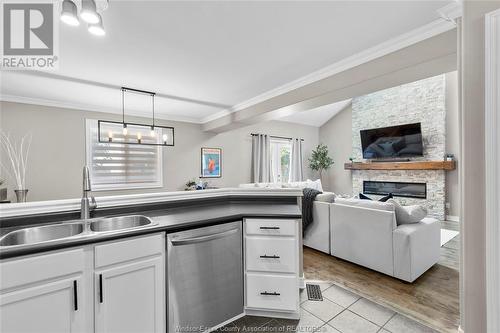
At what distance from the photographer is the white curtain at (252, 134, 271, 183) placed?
6.45 metres

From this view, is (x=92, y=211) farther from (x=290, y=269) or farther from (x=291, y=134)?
(x=291, y=134)

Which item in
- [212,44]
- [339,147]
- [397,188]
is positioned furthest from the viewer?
[339,147]

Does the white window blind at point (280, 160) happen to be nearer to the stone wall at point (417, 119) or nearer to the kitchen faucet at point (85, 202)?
the stone wall at point (417, 119)

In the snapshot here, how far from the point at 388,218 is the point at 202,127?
444 cm

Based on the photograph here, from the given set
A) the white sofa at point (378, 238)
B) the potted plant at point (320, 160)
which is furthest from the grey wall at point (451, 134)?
the white sofa at point (378, 238)

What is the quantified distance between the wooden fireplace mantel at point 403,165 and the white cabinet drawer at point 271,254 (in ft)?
17.7

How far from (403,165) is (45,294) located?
7051 mm

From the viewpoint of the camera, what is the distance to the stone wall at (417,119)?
5.48 metres

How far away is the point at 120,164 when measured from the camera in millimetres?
4719

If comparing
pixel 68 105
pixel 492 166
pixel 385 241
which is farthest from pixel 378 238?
pixel 68 105

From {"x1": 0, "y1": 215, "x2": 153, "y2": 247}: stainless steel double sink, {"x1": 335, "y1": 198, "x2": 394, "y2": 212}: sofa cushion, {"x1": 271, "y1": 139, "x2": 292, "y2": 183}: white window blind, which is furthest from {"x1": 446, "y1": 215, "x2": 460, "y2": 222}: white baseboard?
{"x1": 0, "y1": 215, "x2": 153, "y2": 247}: stainless steel double sink

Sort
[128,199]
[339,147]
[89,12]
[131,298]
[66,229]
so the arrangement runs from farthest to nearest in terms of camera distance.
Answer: [339,147]
[128,199]
[66,229]
[131,298]
[89,12]

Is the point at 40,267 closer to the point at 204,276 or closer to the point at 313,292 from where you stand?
the point at 204,276

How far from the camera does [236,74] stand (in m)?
3.04
